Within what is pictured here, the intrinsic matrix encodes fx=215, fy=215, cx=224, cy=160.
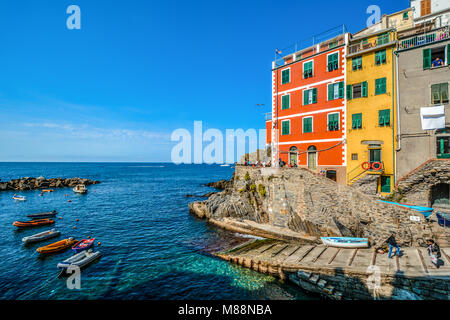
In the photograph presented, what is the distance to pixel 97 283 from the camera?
1856cm

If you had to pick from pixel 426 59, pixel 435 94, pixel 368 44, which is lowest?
pixel 435 94

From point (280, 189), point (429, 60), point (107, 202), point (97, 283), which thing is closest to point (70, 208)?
point (107, 202)

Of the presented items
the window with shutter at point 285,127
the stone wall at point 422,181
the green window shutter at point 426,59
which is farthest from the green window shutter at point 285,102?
the stone wall at point 422,181

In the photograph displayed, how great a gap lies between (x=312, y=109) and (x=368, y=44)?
31.4 ft

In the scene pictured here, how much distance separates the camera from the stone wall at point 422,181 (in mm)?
20109

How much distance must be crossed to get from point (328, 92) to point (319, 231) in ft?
58.2

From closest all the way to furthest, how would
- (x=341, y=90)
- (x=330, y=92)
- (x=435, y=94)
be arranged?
1. (x=435, y=94)
2. (x=341, y=90)
3. (x=330, y=92)

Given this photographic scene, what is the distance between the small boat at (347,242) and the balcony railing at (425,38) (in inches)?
837

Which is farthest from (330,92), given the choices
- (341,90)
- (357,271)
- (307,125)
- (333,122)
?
(357,271)

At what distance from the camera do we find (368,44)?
26156 millimetres

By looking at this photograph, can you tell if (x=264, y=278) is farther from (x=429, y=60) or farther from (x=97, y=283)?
(x=429, y=60)

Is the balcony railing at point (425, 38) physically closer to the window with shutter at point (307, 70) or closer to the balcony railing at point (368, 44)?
the balcony railing at point (368, 44)

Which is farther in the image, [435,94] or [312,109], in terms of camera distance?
[312,109]

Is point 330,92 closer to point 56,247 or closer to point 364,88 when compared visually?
point 364,88
